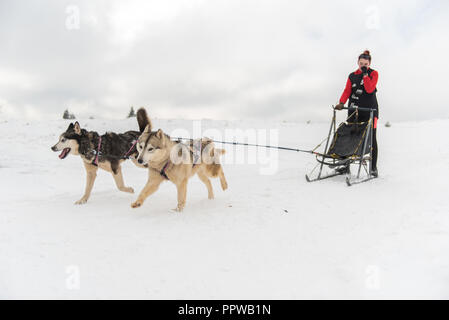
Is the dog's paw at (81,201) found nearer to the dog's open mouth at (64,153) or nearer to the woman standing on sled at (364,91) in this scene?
the dog's open mouth at (64,153)

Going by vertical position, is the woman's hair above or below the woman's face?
above

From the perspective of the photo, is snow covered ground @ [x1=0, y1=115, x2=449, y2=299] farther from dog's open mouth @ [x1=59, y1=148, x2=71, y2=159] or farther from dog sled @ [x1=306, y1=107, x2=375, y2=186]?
dog's open mouth @ [x1=59, y1=148, x2=71, y2=159]

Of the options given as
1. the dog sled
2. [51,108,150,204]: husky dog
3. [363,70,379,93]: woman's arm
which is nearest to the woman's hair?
[363,70,379,93]: woman's arm

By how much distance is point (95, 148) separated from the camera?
15.1ft

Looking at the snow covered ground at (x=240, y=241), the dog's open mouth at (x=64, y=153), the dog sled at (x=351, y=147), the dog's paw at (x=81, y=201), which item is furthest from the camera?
the dog sled at (x=351, y=147)

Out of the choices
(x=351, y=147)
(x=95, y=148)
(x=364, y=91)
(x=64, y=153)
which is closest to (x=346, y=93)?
(x=364, y=91)

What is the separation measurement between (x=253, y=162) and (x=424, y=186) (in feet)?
15.4

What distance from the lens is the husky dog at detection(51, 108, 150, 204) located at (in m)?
4.52

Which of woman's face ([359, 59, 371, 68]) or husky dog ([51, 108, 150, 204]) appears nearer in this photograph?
husky dog ([51, 108, 150, 204])

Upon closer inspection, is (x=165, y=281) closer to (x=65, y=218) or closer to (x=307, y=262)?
(x=307, y=262)

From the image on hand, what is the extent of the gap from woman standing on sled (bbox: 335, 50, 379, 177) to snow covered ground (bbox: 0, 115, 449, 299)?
1.21m

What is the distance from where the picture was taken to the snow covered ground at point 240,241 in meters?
2.18

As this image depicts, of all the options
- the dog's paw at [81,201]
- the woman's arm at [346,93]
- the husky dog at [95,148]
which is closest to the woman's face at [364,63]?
the woman's arm at [346,93]

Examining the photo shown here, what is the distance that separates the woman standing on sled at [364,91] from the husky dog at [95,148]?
389cm
